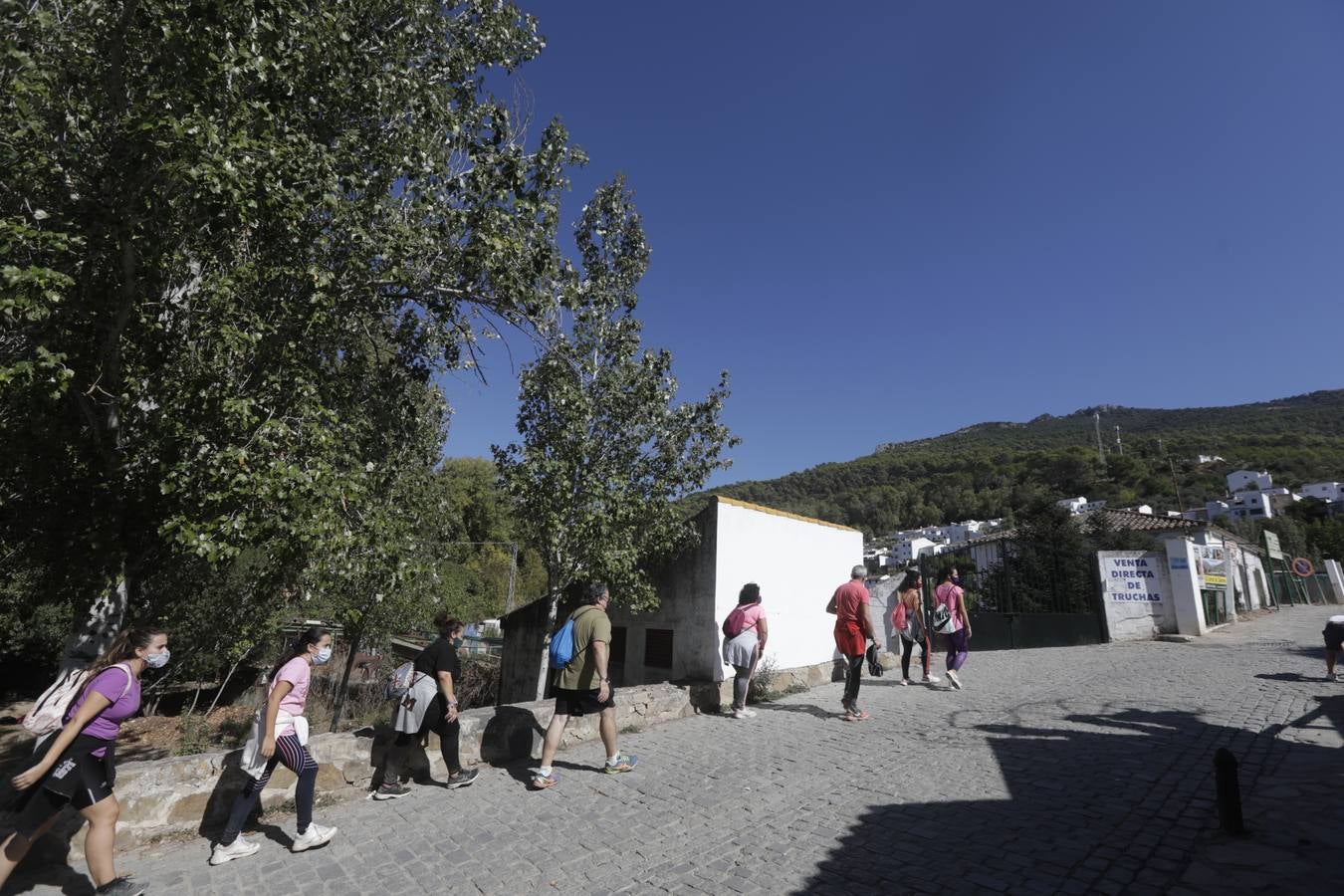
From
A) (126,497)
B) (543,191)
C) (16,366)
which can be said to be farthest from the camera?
(543,191)

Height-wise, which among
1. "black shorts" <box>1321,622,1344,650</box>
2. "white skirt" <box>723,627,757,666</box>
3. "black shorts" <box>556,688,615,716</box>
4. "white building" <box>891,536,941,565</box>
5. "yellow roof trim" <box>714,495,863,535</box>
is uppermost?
"white building" <box>891,536,941,565</box>

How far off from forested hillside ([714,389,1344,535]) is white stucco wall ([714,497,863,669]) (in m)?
59.9

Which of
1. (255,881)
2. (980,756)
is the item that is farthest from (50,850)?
(980,756)

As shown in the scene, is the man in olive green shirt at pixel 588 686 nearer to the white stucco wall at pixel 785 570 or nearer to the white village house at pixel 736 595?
the white village house at pixel 736 595

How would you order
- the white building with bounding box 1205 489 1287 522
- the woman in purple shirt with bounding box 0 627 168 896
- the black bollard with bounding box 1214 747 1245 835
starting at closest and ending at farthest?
the woman in purple shirt with bounding box 0 627 168 896 < the black bollard with bounding box 1214 747 1245 835 < the white building with bounding box 1205 489 1287 522

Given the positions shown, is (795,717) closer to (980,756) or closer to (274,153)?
(980,756)

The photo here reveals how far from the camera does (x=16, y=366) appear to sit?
320 centimetres

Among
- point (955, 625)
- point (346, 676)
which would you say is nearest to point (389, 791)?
point (955, 625)

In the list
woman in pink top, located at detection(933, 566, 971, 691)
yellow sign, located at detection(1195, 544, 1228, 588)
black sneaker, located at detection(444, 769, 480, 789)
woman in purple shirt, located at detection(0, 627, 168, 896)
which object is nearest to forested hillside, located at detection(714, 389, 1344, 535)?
yellow sign, located at detection(1195, 544, 1228, 588)

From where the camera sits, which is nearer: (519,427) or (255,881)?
(255,881)

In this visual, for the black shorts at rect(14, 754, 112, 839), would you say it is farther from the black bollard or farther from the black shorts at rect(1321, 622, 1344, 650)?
the black shorts at rect(1321, 622, 1344, 650)

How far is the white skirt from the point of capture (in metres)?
7.48

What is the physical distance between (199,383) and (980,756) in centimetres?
699

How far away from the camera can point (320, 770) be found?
16.4 feet
